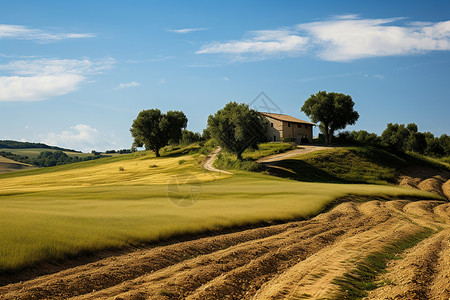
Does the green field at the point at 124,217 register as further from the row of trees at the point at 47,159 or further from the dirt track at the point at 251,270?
the row of trees at the point at 47,159

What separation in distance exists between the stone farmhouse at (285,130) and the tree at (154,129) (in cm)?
2816

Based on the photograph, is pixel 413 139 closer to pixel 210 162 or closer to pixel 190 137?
pixel 190 137

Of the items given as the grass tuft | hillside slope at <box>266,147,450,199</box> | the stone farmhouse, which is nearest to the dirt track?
the grass tuft

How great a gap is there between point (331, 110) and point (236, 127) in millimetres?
40589

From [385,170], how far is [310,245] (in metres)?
60.5

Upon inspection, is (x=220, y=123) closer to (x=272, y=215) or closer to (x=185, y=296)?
(x=272, y=215)

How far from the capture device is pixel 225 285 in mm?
11625

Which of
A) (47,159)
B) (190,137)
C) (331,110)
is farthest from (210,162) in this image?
(47,159)

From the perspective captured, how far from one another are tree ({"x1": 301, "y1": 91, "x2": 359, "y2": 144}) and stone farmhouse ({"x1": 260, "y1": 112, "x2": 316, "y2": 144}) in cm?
533

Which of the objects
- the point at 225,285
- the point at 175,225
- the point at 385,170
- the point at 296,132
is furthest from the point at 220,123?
the point at 225,285

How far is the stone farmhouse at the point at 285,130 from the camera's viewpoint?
97062mm

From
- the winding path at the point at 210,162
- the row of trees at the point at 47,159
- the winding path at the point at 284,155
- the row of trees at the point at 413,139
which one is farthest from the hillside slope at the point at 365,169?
the row of trees at the point at 47,159

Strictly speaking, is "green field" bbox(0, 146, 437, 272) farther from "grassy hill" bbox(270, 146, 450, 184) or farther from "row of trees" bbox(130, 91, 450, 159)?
"row of trees" bbox(130, 91, 450, 159)

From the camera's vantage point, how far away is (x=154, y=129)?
106 m
